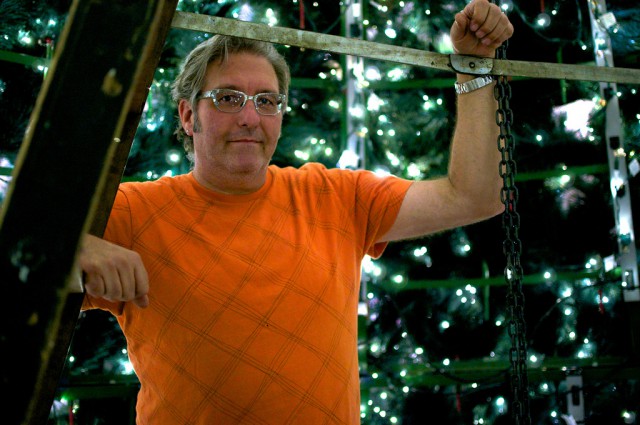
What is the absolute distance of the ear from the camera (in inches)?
64.7

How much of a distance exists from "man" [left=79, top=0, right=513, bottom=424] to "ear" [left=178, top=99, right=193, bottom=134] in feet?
A: 0.25

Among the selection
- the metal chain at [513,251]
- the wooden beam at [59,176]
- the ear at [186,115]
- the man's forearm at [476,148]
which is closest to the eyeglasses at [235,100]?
the ear at [186,115]

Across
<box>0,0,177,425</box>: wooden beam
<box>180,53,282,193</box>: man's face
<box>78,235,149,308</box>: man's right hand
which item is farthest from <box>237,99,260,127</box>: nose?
<box>0,0,177,425</box>: wooden beam

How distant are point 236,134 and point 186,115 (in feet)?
0.90

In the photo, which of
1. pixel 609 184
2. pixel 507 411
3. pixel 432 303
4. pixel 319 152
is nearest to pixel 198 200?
pixel 319 152

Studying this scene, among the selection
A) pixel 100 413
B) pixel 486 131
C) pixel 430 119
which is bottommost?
A: pixel 100 413

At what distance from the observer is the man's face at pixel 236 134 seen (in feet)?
4.75

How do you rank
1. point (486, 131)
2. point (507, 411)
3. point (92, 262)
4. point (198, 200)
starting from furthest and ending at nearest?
point (507, 411) < point (198, 200) < point (486, 131) < point (92, 262)

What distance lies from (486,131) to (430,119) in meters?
2.04

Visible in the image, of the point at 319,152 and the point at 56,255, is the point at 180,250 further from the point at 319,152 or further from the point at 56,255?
the point at 319,152

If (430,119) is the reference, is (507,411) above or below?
below

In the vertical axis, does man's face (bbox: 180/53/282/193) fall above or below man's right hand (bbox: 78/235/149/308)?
above

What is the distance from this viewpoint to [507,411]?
3119 millimetres

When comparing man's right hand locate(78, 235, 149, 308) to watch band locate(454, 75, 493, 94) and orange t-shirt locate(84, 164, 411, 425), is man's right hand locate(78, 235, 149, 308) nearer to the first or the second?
orange t-shirt locate(84, 164, 411, 425)
